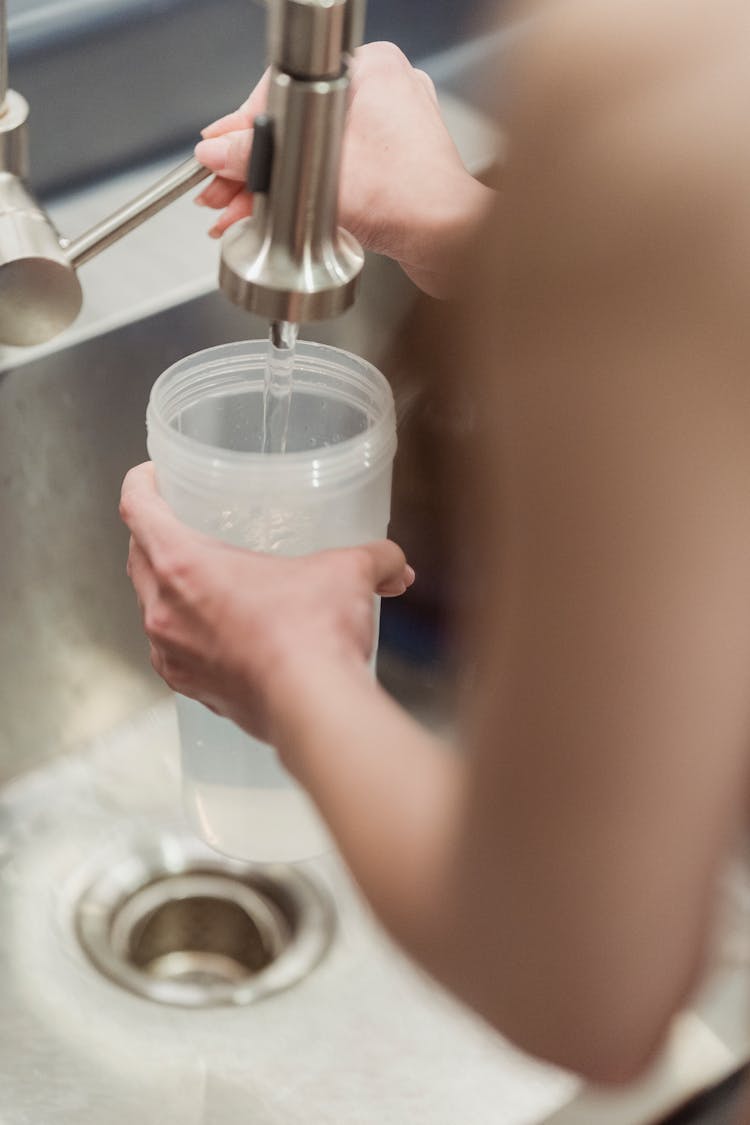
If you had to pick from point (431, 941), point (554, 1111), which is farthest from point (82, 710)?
point (431, 941)

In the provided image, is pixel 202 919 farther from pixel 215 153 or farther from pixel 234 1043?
pixel 215 153

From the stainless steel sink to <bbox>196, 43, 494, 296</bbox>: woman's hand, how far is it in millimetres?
127

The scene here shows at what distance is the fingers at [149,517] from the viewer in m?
0.57

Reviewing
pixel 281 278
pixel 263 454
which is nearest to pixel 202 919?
pixel 263 454

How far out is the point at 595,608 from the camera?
39 centimetres

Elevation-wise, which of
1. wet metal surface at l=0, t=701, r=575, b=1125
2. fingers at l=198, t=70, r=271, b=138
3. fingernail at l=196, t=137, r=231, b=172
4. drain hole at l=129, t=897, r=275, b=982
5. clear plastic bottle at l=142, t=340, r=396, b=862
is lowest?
drain hole at l=129, t=897, r=275, b=982

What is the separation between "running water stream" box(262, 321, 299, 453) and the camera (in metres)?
0.57

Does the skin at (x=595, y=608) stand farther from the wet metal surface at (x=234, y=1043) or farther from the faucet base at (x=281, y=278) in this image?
the wet metal surface at (x=234, y=1043)

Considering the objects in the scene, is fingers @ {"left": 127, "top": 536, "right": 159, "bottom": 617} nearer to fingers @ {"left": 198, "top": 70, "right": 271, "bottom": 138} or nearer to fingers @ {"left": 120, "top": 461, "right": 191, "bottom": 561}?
fingers @ {"left": 120, "top": 461, "right": 191, "bottom": 561}

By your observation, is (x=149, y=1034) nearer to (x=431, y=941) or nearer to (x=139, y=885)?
(x=139, y=885)

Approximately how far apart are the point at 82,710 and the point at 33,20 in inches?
15.7

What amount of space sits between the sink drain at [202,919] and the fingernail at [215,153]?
40cm

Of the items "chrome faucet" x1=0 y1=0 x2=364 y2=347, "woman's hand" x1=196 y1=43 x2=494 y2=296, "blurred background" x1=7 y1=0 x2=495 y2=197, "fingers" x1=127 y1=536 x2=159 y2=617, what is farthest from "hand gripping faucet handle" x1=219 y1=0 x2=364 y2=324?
"blurred background" x1=7 y1=0 x2=495 y2=197

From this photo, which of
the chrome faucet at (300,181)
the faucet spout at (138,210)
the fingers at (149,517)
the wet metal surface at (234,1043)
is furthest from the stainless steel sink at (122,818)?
the chrome faucet at (300,181)
